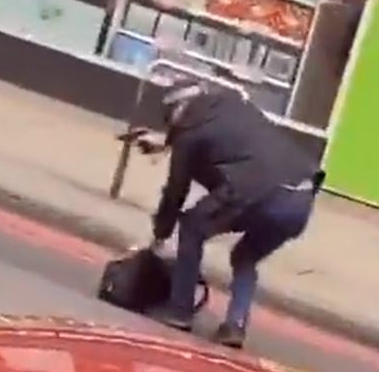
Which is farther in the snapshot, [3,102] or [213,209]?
[3,102]

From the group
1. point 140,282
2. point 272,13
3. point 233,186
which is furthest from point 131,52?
point 233,186

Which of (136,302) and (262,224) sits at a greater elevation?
(262,224)

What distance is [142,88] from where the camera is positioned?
5227 millimetres

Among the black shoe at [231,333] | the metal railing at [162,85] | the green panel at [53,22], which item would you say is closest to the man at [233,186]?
the black shoe at [231,333]

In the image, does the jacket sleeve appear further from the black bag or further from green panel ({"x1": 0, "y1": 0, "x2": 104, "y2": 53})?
green panel ({"x1": 0, "y1": 0, "x2": 104, "y2": 53})

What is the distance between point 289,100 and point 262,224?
173 centimetres

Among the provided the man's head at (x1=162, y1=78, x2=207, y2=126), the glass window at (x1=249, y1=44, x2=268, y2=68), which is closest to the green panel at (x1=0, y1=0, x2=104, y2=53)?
the glass window at (x1=249, y1=44, x2=268, y2=68)

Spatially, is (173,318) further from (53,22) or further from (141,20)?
(53,22)

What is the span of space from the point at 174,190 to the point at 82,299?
38cm

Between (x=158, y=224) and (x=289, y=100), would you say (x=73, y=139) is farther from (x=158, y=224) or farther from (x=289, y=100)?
(x=158, y=224)

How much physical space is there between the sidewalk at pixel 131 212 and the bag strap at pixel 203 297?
180 mm

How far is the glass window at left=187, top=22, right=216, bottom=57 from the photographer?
5.12 metres

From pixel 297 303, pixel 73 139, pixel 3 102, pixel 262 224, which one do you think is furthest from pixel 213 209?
pixel 3 102

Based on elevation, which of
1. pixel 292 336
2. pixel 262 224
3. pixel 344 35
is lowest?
pixel 292 336
